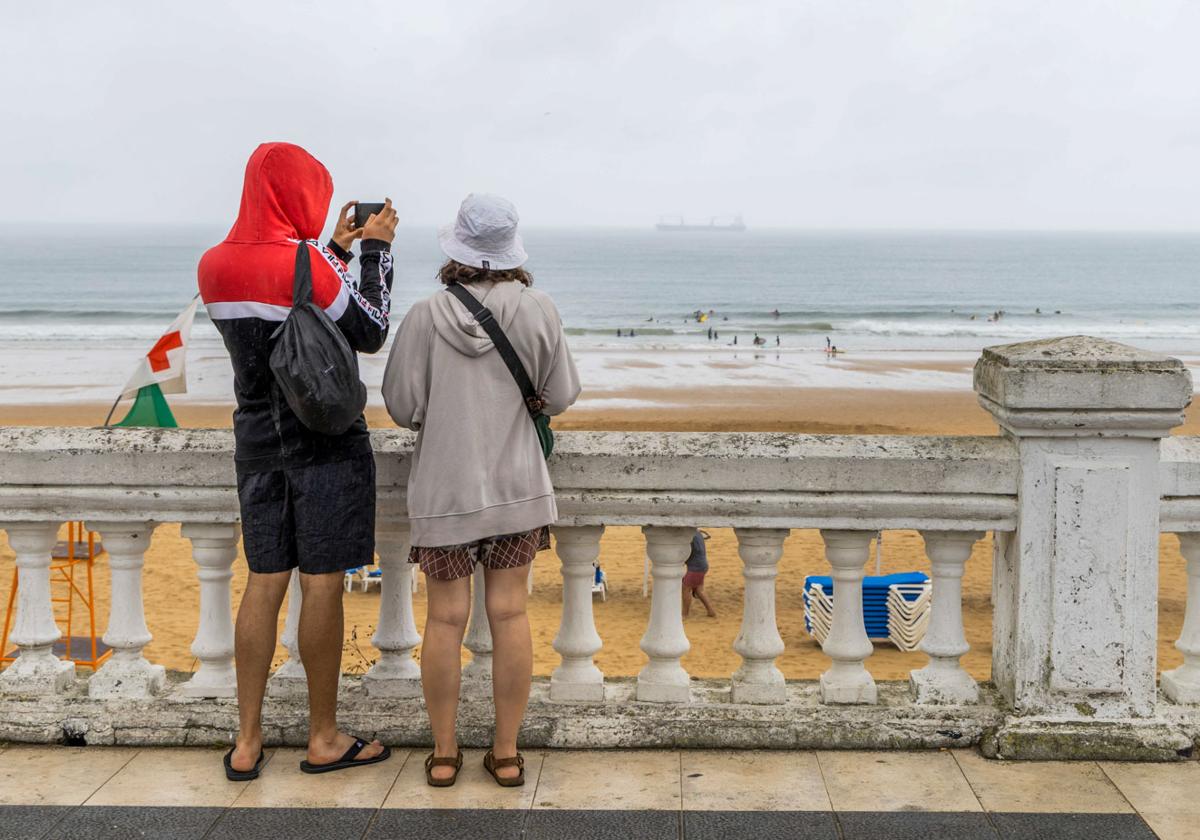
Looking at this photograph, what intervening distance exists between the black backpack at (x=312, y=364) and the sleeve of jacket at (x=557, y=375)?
1.65 feet

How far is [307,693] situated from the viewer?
13.3 ft

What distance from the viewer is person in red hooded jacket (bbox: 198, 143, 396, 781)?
3.52 meters

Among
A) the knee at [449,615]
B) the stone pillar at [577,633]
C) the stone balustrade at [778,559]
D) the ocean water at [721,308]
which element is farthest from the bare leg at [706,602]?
the ocean water at [721,308]

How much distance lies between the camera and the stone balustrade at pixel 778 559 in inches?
149

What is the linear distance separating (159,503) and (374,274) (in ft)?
3.23

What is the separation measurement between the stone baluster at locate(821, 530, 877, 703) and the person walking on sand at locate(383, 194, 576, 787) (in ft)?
3.10

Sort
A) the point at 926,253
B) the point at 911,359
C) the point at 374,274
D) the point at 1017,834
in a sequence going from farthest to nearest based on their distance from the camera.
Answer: the point at 926,253, the point at 911,359, the point at 374,274, the point at 1017,834

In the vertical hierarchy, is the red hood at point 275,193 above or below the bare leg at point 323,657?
above

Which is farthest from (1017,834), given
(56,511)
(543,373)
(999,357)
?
(56,511)

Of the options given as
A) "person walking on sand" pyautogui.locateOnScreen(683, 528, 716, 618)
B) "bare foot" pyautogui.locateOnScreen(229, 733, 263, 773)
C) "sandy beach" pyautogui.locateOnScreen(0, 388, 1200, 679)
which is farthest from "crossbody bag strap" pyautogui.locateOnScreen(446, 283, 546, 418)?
"person walking on sand" pyautogui.locateOnScreen(683, 528, 716, 618)

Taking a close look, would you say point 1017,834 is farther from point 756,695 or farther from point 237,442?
point 237,442

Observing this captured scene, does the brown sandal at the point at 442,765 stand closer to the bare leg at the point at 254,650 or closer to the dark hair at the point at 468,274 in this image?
the bare leg at the point at 254,650

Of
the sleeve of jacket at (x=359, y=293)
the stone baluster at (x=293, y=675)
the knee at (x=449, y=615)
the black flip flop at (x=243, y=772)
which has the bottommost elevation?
the black flip flop at (x=243, y=772)

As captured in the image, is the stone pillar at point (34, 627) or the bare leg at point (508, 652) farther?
the stone pillar at point (34, 627)
